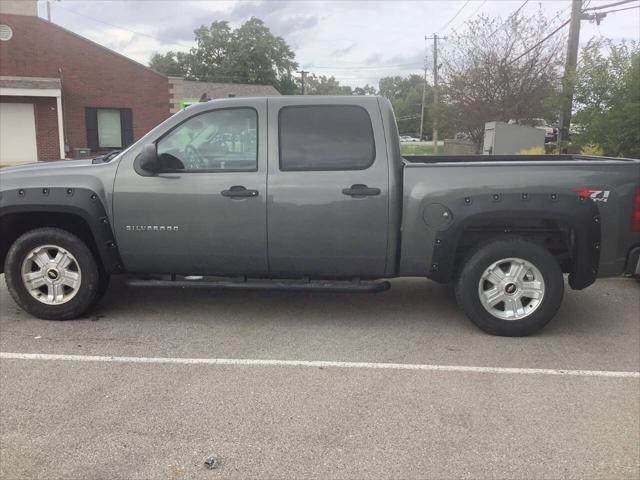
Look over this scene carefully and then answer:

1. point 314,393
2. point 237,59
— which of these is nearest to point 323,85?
point 237,59

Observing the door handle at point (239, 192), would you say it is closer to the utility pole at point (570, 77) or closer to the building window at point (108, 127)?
the utility pole at point (570, 77)

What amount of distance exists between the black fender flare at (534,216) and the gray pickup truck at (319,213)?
0.01 metres

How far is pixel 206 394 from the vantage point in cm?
378

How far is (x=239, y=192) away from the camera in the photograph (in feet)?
15.6

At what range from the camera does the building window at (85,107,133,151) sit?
80.8 feet

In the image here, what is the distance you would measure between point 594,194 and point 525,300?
1.00 metres

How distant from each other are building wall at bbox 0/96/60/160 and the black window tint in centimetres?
2163

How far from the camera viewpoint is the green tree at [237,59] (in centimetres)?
7000

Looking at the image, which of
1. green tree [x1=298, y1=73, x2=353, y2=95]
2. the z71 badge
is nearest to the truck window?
the z71 badge

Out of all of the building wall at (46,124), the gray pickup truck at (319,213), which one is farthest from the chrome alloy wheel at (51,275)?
the building wall at (46,124)

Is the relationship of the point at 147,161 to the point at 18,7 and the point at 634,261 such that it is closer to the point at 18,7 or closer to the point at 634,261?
the point at 634,261

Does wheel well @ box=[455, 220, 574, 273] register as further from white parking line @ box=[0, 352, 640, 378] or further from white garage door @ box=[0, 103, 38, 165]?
white garage door @ box=[0, 103, 38, 165]

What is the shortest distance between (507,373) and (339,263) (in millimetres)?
1549

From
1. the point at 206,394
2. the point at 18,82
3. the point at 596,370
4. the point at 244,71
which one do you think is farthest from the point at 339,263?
the point at 244,71
